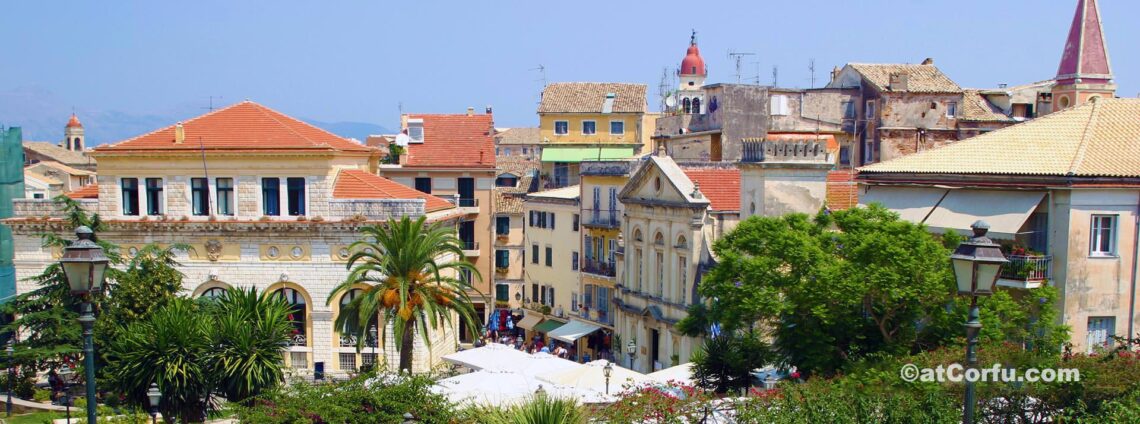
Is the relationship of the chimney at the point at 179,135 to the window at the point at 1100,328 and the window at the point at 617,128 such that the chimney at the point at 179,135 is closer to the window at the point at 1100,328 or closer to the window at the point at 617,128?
the window at the point at 1100,328

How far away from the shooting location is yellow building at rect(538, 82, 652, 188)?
68.5 m

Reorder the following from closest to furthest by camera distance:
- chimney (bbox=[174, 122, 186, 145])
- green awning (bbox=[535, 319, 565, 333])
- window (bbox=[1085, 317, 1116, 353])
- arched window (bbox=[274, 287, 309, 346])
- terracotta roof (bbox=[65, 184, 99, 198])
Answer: window (bbox=[1085, 317, 1116, 353]), arched window (bbox=[274, 287, 309, 346]), chimney (bbox=[174, 122, 186, 145]), terracotta roof (bbox=[65, 184, 99, 198]), green awning (bbox=[535, 319, 565, 333])

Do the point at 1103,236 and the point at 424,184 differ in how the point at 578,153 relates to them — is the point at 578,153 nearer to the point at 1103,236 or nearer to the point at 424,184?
the point at 424,184

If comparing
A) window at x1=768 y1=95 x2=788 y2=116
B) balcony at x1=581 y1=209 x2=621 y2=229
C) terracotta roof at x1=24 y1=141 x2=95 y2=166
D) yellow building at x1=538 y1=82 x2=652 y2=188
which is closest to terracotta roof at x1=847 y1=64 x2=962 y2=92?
window at x1=768 y1=95 x2=788 y2=116

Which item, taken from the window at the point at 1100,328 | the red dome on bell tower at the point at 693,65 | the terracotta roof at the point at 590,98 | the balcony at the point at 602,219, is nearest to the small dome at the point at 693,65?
the red dome on bell tower at the point at 693,65

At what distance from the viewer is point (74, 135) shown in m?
129

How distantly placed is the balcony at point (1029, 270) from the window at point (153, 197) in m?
28.2

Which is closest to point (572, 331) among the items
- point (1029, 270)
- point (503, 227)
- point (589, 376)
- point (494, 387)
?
point (503, 227)

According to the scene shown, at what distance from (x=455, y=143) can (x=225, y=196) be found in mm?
20287

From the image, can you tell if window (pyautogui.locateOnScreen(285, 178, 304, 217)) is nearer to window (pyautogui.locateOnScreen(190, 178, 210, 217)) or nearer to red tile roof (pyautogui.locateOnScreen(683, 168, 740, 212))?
window (pyautogui.locateOnScreen(190, 178, 210, 217))

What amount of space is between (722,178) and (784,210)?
682cm

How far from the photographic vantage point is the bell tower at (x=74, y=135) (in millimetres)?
126688

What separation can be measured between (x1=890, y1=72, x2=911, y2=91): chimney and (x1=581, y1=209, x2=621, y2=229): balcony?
60.9 ft

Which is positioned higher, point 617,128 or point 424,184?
point 617,128
